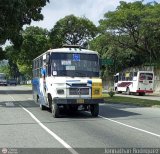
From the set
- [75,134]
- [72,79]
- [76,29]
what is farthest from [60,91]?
[76,29]

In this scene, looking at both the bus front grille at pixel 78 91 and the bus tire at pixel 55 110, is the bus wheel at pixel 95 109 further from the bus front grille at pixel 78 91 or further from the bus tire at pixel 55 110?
the bus tire at pixel 55 110

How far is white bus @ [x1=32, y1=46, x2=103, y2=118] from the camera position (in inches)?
778

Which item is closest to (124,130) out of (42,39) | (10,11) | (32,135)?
(32,135)

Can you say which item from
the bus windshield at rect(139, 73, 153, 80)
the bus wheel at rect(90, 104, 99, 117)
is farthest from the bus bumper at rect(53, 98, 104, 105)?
the bus windshield at rect(139, 73, 153, 80)

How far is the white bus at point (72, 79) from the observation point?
1975cm

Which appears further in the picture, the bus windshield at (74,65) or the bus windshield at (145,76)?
the bus windshield at (145,76)

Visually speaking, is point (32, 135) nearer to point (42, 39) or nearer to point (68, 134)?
point (68, 134)

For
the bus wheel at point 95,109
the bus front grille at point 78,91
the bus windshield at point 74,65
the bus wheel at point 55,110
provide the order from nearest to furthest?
the bus front grille at point 78,91
the bus wheel at point 55,110
the bus windshield at point 74,65
the bus wheel at point 95,109

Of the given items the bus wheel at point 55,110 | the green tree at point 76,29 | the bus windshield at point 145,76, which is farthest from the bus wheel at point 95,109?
the green tree at point 76,29

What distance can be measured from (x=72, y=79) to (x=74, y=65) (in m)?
0.86

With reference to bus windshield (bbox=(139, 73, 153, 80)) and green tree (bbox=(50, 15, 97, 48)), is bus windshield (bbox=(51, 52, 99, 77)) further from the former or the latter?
green tree (bbox=(50, 15, 97, 48))

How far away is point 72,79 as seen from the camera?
19844 mm

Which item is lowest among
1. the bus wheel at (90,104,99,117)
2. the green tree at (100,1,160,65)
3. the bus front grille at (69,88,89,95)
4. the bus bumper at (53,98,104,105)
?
the bus wheel at (90,104,99,117)

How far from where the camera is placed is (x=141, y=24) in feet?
187
